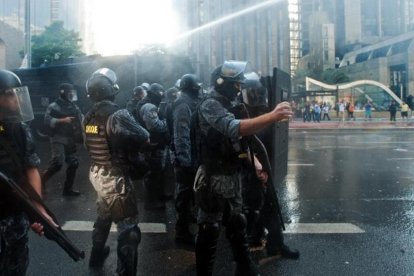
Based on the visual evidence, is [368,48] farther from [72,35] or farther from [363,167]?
[363,167]

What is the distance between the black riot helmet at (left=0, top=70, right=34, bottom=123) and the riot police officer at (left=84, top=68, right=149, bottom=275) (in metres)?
0.67

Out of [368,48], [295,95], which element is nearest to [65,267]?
[295,95]

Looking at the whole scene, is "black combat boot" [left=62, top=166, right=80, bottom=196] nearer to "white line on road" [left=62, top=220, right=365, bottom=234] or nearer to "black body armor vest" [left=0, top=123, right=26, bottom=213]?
"white line on road" [left=62, top=220, right=365, bottom=234]

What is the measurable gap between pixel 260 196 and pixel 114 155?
1284 millimetres

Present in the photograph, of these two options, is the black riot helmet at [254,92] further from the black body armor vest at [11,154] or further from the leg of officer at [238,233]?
the black body armor vest at [11,154]

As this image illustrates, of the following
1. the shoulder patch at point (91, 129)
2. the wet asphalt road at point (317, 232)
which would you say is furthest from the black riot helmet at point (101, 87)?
the wet asphalt road at point (317, 232)

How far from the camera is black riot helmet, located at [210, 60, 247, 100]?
9.27 feet

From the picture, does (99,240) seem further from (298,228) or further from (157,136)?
(298,228)

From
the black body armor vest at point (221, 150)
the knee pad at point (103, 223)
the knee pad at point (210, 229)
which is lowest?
the knee pad at point (103, 223)

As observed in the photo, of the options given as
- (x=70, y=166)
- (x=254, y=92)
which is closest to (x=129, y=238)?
(x=254, y=92)

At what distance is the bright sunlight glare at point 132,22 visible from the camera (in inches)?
903

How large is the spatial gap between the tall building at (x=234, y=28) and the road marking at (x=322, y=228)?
2785 cm

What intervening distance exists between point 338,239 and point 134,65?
7214 millimetres

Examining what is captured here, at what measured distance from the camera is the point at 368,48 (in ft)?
216
